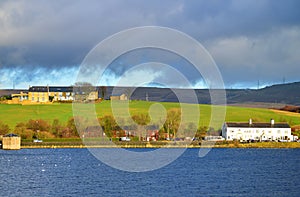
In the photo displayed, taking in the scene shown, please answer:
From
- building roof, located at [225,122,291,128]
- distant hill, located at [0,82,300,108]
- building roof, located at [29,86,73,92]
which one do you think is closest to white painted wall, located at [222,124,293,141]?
building roof, located at [225,122,291,128]

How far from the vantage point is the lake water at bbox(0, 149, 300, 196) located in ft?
147

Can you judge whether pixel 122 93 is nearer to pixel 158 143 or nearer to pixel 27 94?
pixel 27 94

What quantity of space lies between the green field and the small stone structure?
489 inches

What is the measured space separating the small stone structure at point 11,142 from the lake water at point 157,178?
2418 cm

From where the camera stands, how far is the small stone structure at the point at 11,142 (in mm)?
97938

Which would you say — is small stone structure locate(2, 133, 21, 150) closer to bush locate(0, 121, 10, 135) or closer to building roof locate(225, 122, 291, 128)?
bush locate(0, 121, 10, 135)

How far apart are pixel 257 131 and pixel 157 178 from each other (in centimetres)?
6264

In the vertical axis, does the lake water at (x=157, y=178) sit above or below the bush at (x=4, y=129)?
below

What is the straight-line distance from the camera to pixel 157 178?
5334 centimetres

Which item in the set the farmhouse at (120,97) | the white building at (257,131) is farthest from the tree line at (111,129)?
the farmhouse at (120,97)

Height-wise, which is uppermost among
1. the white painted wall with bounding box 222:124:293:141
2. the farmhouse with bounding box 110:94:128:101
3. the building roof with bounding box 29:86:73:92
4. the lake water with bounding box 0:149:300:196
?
the building roof with bounding box 29:86:73:92

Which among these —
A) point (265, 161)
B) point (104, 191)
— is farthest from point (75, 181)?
point (265, 161)

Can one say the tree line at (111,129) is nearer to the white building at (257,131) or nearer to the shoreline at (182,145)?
the white building at (257,131)

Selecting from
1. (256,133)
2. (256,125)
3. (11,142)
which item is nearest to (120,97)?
(256,125)
